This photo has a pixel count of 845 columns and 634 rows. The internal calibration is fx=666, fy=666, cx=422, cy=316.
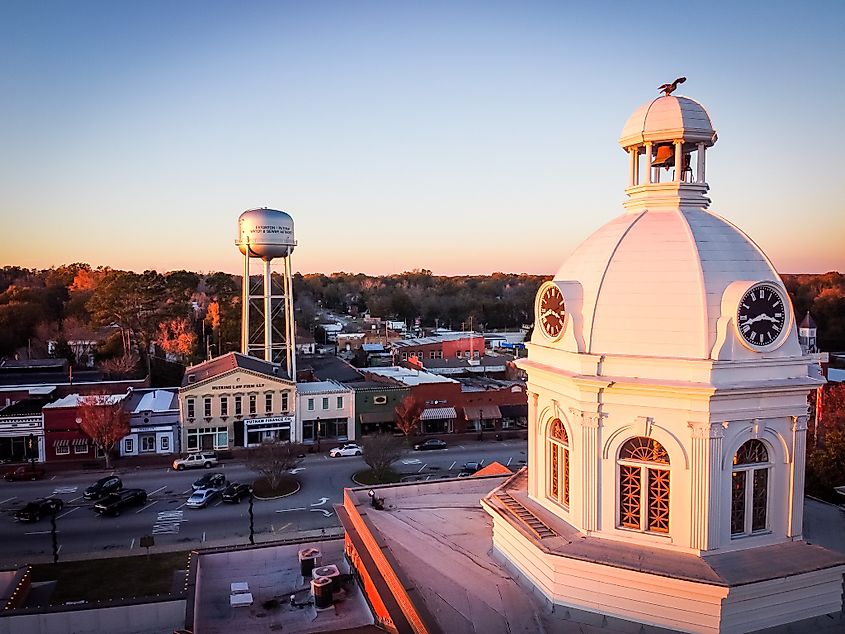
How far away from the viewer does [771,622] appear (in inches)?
542

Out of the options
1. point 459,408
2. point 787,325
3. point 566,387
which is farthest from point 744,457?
point 459,408

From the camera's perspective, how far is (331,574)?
18688 mm

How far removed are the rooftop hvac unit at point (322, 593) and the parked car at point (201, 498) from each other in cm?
1965

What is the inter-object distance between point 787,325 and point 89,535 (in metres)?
30.7

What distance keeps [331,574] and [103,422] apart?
29097 millimetres

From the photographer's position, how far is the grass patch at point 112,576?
25230 millimetres

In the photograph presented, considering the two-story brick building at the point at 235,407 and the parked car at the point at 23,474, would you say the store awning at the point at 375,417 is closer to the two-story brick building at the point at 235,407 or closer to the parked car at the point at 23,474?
the two-story brick building at the point at 235,407

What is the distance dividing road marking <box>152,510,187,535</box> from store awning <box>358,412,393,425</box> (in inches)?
706

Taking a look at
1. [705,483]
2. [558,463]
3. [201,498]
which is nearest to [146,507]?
[201,498]

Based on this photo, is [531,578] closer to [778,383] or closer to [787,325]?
[778,383]

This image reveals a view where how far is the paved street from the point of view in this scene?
30.4m

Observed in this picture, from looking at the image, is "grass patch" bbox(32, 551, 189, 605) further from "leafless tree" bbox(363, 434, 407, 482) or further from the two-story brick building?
the two-story brick building

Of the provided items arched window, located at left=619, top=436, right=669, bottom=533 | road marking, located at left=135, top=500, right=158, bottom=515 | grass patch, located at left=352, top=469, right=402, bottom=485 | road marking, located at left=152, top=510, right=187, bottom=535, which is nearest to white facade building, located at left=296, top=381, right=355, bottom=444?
grass patch, located at left=352, top=469, right=402, bottom=485

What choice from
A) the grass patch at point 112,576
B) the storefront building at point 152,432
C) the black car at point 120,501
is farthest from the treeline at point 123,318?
the grass patch at point 112,576
